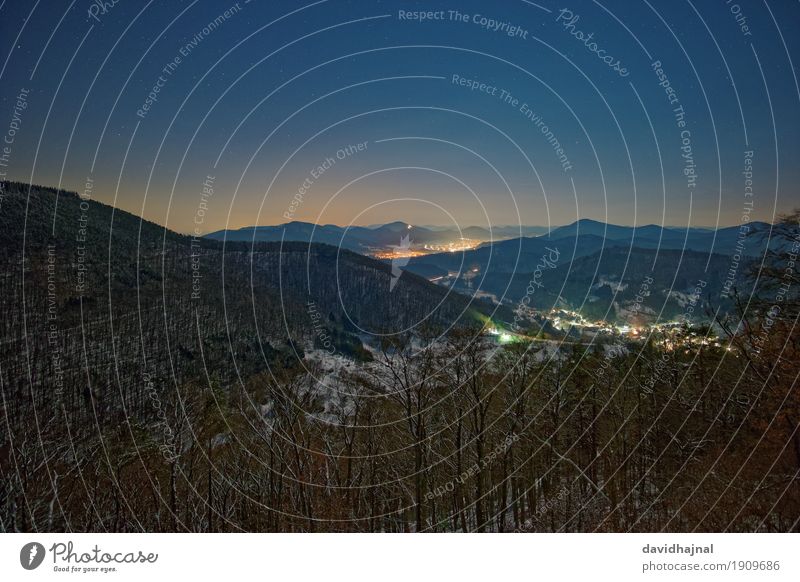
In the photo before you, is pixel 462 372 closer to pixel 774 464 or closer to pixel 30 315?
pixel 774 464

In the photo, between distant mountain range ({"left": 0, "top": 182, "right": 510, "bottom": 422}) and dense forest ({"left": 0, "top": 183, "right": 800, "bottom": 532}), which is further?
distant mountain range ({"left": 0, "top": 182, "right": 510, "bottom": 422})
